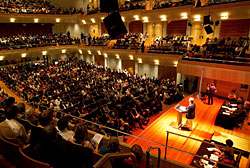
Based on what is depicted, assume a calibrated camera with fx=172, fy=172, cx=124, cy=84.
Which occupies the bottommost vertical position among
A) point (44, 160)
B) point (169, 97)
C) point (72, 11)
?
point (169, 97)

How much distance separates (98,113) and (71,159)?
5.89 metres

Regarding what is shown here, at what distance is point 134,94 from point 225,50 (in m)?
5.81

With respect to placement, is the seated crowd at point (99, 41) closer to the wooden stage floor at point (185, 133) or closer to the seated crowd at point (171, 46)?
the seated crowd at point (171, 46)

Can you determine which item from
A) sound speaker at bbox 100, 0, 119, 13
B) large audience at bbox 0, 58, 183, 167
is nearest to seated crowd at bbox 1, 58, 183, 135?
large audience at bbox 0, 58, 183, 167

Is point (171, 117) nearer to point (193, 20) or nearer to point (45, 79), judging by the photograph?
point (193, 20)

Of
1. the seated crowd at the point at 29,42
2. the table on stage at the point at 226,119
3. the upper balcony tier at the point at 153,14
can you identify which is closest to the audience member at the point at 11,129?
the table on stage at the point at 226,119

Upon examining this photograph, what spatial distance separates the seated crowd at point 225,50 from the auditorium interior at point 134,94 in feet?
0.18

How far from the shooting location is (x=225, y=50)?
9.89 metres

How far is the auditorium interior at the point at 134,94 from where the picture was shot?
9.07 feet

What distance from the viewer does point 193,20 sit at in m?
13.7

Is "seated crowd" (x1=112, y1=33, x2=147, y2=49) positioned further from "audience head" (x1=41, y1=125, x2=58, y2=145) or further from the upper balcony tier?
"audience head" (x1=41, y1=125, x2=58, y2=145)

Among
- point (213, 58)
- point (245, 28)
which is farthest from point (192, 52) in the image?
point (245, 28)

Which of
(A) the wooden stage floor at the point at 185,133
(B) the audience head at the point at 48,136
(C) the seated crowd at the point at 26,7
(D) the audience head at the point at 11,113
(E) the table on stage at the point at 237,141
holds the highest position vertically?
(C) the seated crowd at the point at 26,7

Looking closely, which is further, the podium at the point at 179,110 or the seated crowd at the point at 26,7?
the seated crowd at the point at 26,7
